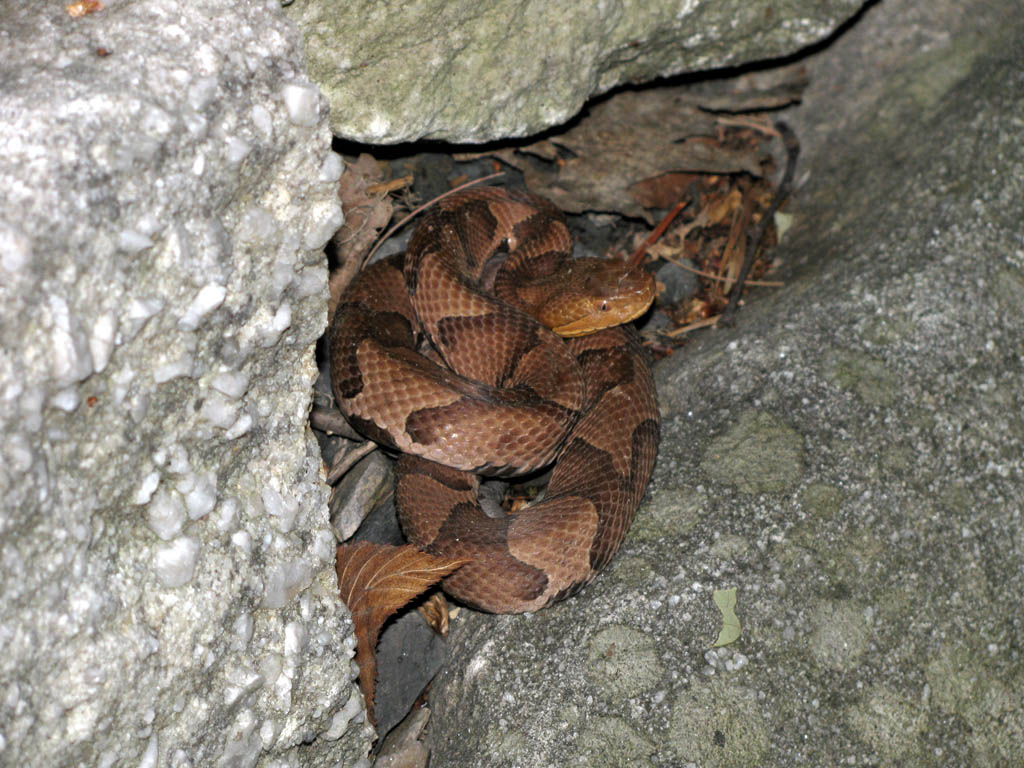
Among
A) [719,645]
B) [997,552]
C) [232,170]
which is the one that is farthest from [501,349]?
[997,552]

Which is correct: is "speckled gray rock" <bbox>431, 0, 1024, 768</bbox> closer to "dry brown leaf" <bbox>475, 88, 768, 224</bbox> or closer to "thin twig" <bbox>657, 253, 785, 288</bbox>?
"thin twig" <bbox>657, 253, 785, 288</bbox>

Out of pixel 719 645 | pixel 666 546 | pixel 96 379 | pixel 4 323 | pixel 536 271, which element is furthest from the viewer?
pixel 536 271

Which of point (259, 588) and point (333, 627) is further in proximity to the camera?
point (333, 627)

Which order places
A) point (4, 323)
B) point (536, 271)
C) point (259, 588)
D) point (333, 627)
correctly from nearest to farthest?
point (4, 323) < point (259, 588) < point (333, 627) < point (536, 271)

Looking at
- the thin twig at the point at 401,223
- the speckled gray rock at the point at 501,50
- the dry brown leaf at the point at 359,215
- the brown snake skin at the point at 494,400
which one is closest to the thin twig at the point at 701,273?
the brown snake skin at the point at 494,400

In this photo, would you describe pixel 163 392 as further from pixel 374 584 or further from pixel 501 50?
pixel 501 50

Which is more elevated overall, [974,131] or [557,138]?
[557,138]

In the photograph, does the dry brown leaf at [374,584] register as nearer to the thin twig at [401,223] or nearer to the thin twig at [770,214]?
the thin twig at [401,223]

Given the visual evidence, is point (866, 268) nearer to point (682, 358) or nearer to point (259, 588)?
point (682, 358)
